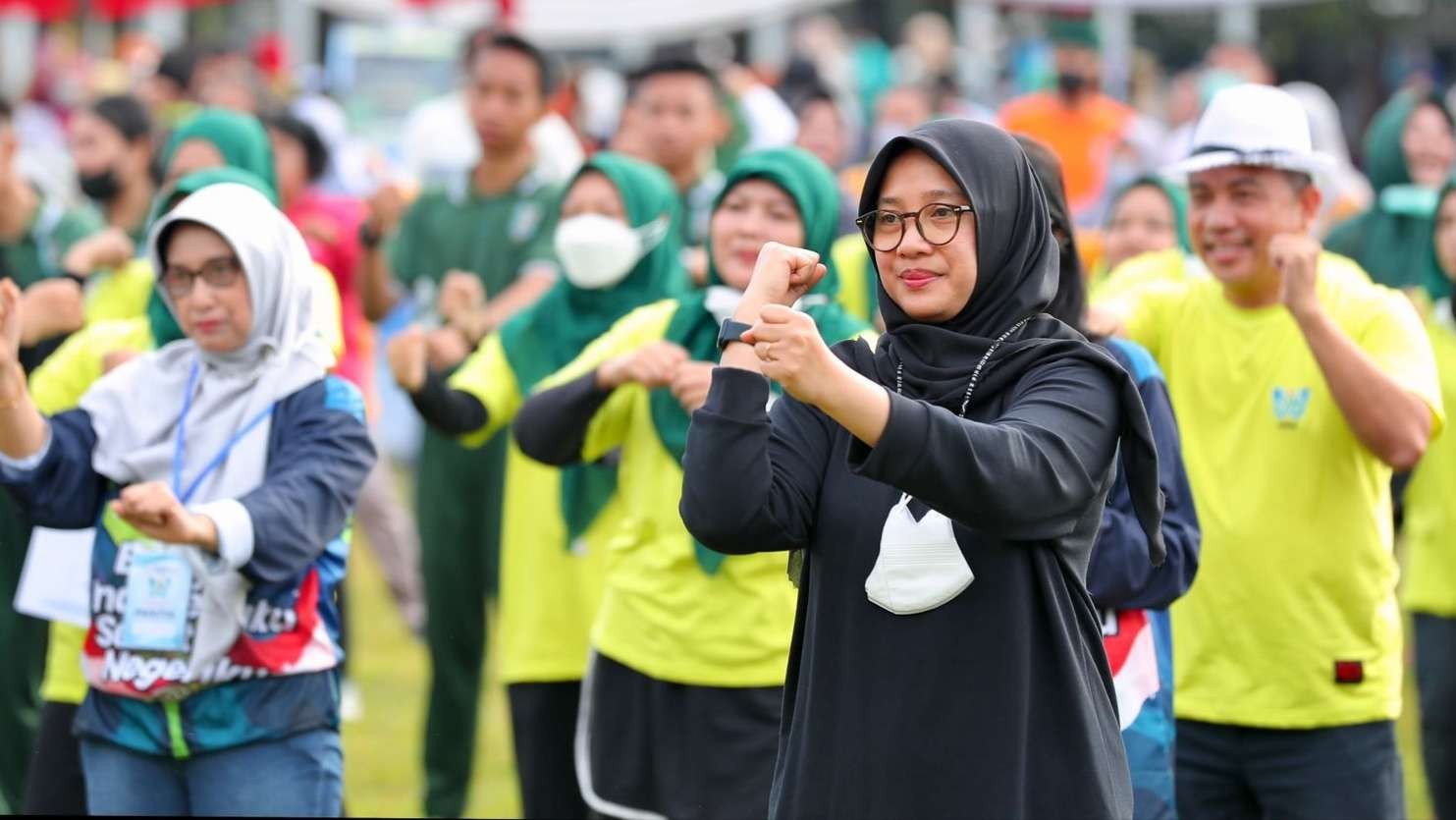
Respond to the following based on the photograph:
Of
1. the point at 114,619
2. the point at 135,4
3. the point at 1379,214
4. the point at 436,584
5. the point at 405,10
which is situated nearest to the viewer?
the point at 114,619

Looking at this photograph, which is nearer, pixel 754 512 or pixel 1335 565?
pixel 754 512

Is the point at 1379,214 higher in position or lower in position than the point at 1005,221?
higher

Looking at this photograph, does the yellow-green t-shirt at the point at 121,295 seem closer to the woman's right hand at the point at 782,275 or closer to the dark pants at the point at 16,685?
the dark pants at the point at 16,685

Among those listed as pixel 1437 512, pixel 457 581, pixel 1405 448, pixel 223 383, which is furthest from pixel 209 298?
pixel 1437 512

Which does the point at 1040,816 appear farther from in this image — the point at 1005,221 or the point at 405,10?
the point at 405,10

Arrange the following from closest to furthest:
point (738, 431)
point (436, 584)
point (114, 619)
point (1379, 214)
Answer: point (738, 431)
point (114, 619)
point (436, 584)
point (1379, 214)

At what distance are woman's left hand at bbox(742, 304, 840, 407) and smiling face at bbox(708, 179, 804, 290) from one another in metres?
2.02

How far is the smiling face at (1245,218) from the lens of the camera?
505 centimetres

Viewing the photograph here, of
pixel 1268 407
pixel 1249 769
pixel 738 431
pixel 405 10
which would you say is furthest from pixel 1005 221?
pixel 405 10

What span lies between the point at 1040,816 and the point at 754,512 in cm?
64

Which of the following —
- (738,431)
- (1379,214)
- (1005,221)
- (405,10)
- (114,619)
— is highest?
(405,10)

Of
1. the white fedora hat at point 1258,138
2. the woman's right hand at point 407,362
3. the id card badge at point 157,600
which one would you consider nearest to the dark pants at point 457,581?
the woman's right hand at point 407,362

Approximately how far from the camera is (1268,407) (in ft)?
16.5

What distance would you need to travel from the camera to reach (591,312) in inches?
247
